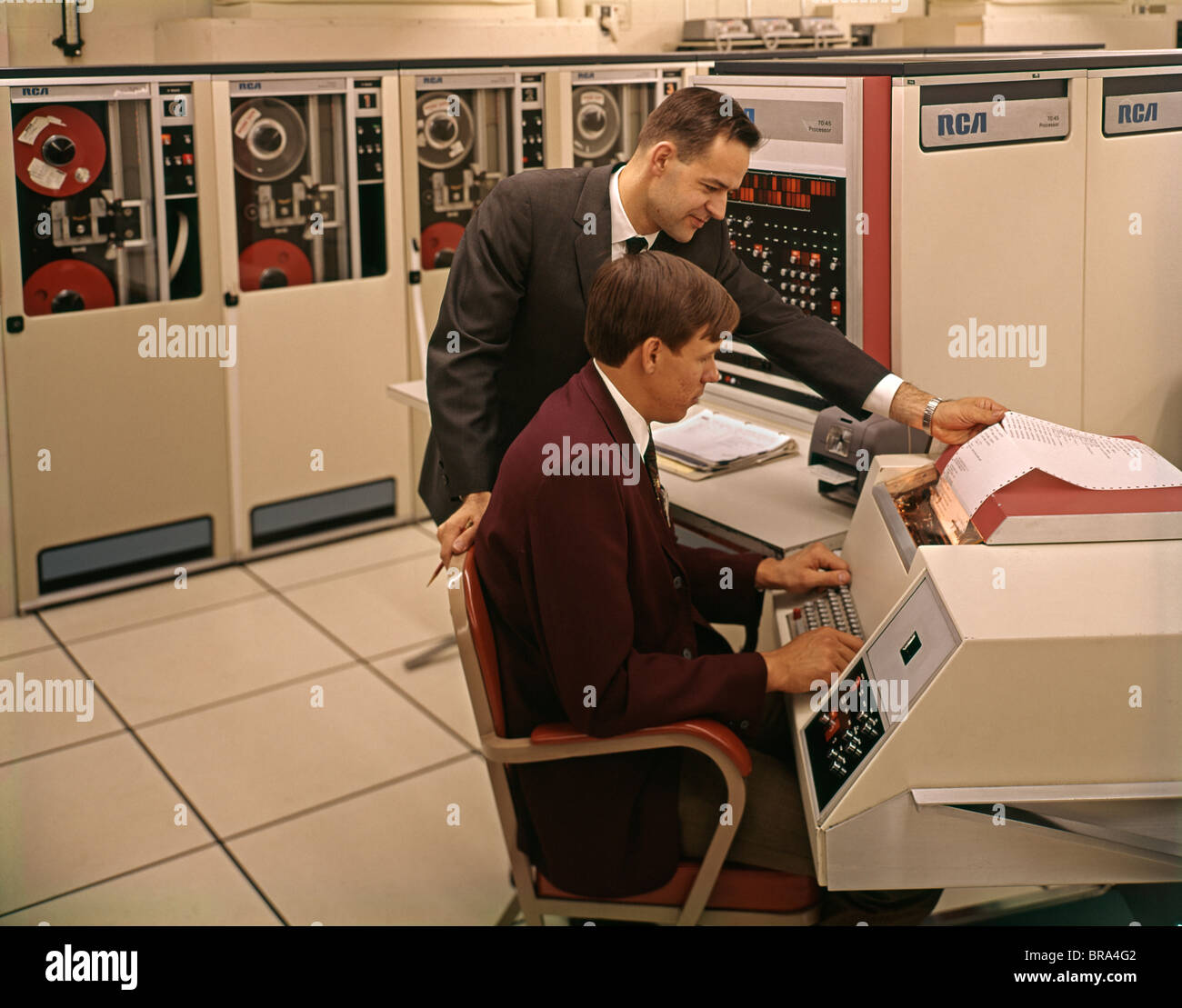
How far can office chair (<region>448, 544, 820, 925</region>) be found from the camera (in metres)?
1.77

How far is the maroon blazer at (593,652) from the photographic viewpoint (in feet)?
5.66

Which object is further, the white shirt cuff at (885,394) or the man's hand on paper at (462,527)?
the white shirt cuff at (885,394)

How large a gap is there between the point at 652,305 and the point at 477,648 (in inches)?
21.9

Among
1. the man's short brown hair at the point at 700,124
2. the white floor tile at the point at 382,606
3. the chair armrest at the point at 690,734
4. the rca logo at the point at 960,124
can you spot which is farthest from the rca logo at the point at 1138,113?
the white floor tile at the point at 382,606

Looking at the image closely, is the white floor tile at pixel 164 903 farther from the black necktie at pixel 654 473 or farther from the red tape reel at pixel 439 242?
the red tape reel at pixel 439 242

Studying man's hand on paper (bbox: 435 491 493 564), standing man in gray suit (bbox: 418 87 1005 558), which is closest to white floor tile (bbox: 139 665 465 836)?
standing man in gray suit (bbox: 418 87 1005 558)

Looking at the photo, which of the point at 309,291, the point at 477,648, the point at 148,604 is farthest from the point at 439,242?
the point at 477,648

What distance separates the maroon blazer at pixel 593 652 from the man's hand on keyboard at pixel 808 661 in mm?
23

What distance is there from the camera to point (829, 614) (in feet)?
6.56

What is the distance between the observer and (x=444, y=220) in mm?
4633

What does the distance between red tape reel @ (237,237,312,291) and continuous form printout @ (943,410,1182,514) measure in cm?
302
